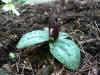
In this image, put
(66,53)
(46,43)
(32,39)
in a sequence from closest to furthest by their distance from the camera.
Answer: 1. (66,53)
2. (32,39)
3. (46,43)

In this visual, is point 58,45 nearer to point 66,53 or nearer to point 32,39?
point 66,53

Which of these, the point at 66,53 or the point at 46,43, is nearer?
the point at 66,53

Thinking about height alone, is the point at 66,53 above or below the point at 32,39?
below

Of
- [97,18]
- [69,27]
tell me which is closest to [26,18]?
[69,27]

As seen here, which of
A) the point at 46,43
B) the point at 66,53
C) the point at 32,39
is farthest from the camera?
the point at 46,43

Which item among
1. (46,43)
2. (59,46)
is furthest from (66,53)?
(46,43)

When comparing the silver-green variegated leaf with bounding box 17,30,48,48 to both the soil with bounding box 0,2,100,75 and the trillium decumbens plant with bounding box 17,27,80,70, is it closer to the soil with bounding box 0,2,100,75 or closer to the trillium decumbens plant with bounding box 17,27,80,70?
the trillium decumbens plant with bounding box 17,27,80,70

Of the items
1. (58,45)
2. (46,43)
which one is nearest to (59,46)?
(58,45)

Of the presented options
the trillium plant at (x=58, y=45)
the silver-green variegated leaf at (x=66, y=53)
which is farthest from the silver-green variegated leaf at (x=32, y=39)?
the silver-green variegated leaf at (x=66, y=53)
